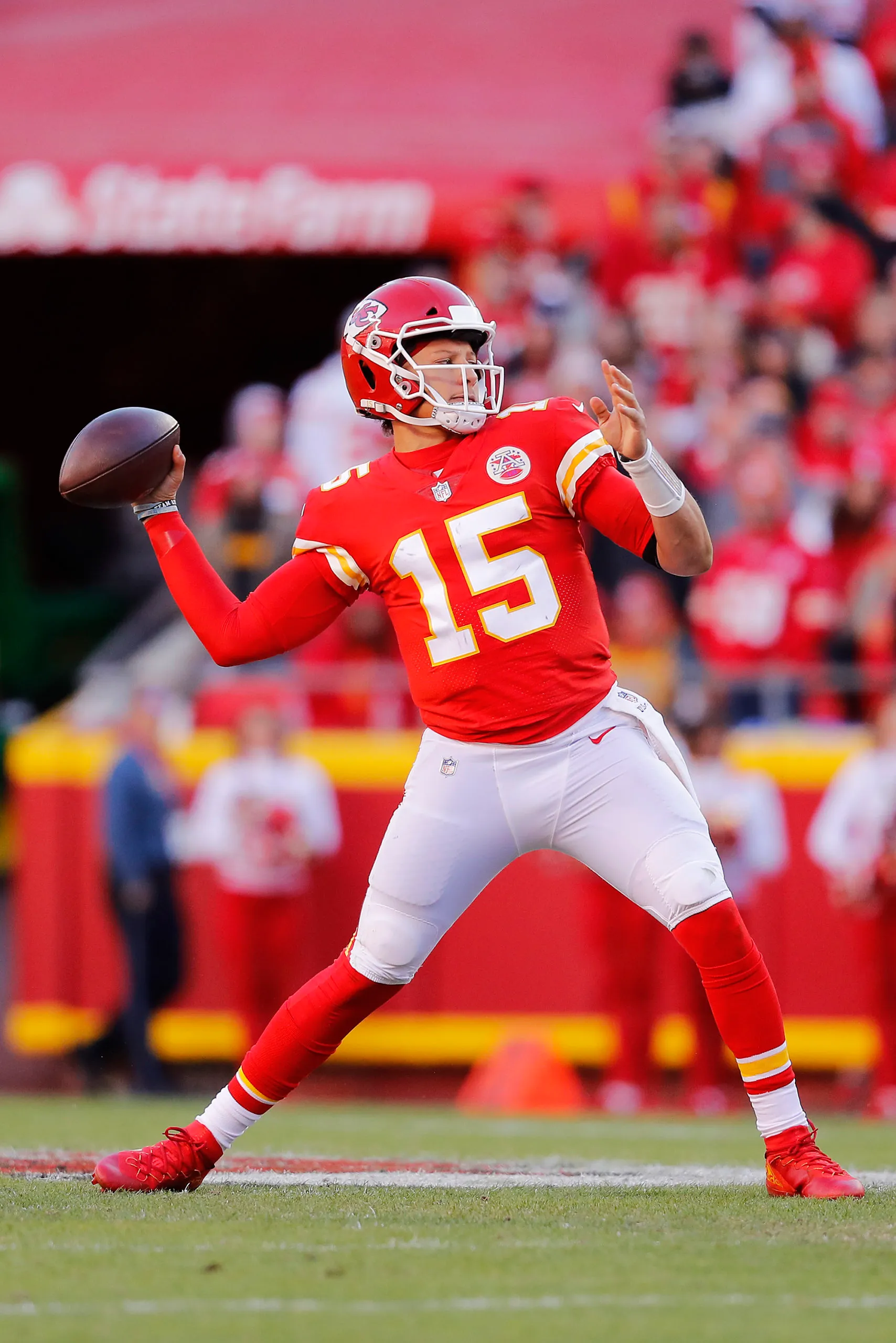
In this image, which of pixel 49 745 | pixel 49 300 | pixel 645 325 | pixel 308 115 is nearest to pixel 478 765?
pixel 49 745

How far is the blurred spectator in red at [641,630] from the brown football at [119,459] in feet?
15.4

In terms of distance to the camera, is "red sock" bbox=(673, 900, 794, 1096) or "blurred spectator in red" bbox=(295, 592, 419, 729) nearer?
"red sock" bbox=(673, 900, 794, 1096)

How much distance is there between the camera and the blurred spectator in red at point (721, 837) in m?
8.22

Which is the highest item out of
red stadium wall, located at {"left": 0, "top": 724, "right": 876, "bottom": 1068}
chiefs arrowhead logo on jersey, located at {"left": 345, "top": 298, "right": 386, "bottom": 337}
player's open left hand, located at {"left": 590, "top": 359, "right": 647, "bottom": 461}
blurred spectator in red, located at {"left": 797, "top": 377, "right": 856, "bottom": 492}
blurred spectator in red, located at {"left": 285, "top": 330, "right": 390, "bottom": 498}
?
chiefs arrowhead logo on jersey, located at {"left": 345, "top": 298, "right": 386, "bottom": 337}

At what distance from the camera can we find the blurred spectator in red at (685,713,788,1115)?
324 inches

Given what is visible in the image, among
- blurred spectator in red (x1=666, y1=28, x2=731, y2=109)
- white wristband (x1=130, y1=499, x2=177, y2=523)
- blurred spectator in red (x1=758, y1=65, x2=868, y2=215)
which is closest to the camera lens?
white wristband (x1=130, y1=499, x2=177, y2=523)

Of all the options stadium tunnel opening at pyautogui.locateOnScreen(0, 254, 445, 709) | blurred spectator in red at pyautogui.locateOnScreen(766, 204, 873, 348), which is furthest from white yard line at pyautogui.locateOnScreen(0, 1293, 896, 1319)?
stadium tunnel opening at pyautogui.locateOnScreen(0, 254, 445, 709)

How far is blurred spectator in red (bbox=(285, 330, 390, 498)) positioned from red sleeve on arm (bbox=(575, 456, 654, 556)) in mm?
5831

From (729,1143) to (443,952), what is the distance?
10.1 ft

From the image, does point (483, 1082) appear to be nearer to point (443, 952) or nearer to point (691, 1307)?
point (443, 952)

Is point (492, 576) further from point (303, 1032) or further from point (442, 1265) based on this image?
point (442, 1265)

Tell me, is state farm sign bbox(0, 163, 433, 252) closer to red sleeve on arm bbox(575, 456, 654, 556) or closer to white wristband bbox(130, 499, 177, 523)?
white wristband bbox(130, 499, 177, 523)

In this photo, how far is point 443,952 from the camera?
30.1ft

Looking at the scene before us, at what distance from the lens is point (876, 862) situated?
26.4 feet
